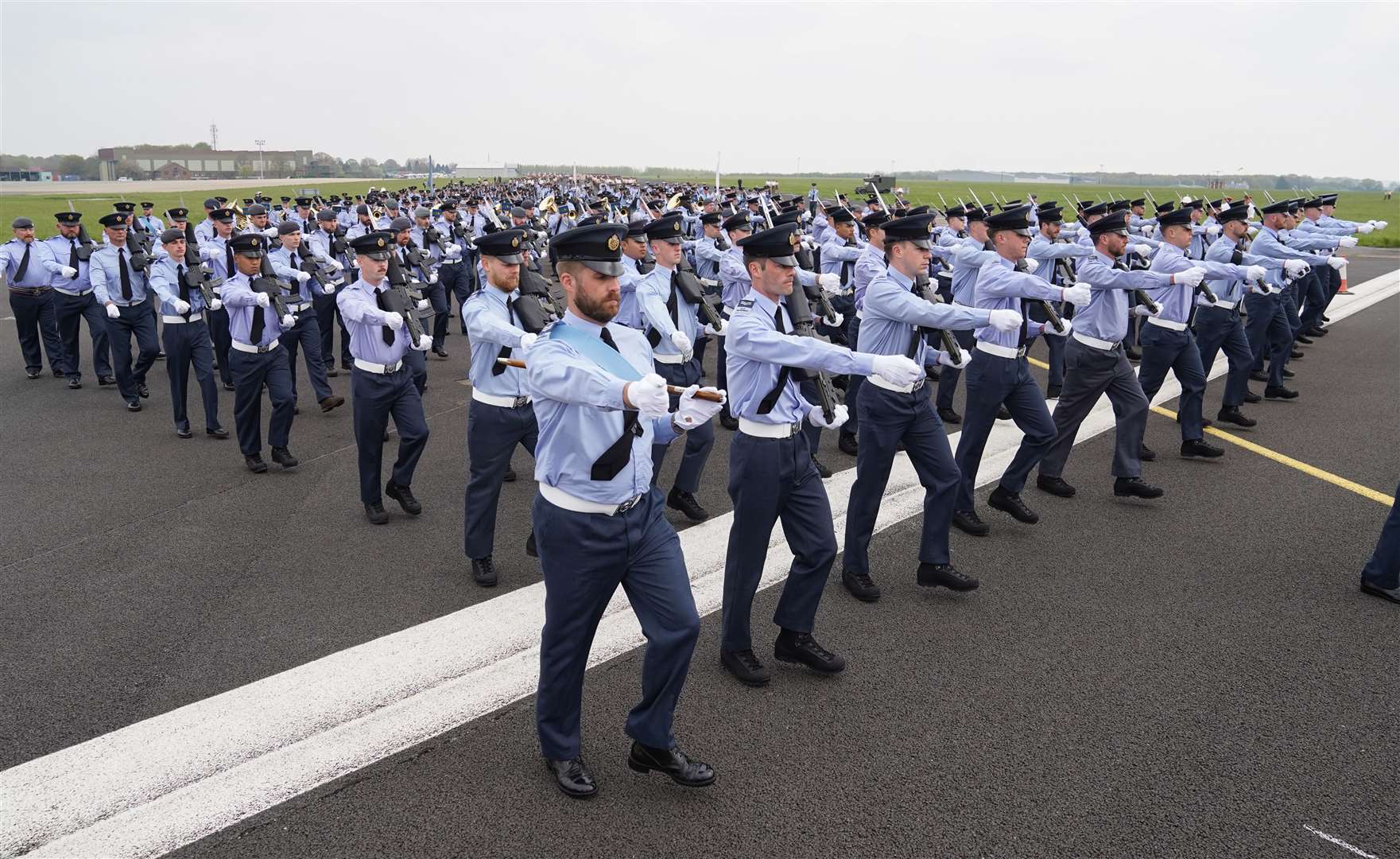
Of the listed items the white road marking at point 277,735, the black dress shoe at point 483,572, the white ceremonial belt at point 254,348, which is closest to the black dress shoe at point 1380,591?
the white road marking at point 277,735

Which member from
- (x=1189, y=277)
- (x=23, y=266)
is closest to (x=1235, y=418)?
(x=1189, y=277)

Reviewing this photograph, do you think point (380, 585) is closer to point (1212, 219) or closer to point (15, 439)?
point (15, 439)

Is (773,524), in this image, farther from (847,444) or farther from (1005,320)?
(847,444)

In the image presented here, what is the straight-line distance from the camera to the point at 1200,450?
29.6ft

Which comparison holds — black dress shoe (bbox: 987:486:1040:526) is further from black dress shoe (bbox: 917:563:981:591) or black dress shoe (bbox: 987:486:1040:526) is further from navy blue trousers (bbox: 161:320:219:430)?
navy blue trousers (bbox: 161:320:219:430)

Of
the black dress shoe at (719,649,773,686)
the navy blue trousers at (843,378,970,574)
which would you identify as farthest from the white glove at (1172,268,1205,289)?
the black dress shoe at (719,649,773,686)

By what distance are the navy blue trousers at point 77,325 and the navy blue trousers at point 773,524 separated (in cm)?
1127

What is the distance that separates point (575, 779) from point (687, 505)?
3647 millimetres

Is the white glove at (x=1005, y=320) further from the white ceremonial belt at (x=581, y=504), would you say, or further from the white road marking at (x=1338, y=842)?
the white road marking at (x=1338, y=842)

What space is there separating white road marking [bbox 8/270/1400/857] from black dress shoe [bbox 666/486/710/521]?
4.78ft

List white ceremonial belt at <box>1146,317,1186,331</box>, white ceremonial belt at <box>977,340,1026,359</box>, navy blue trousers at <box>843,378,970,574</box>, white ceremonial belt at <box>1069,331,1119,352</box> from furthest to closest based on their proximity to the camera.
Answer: white ceremonial belt at <box>1146,317,1186,331</box> → white ceremonial belt at <box>1069,331,1119,352</box> → white ceremonial belt at <box>977,340,1026,359</box> → navy blue trousers at <box>843,378,970,574</box>

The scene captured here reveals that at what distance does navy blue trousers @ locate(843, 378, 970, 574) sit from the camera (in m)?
5.79

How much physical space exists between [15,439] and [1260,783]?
11.5 metres

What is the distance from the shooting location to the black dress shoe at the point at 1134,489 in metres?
7.72
